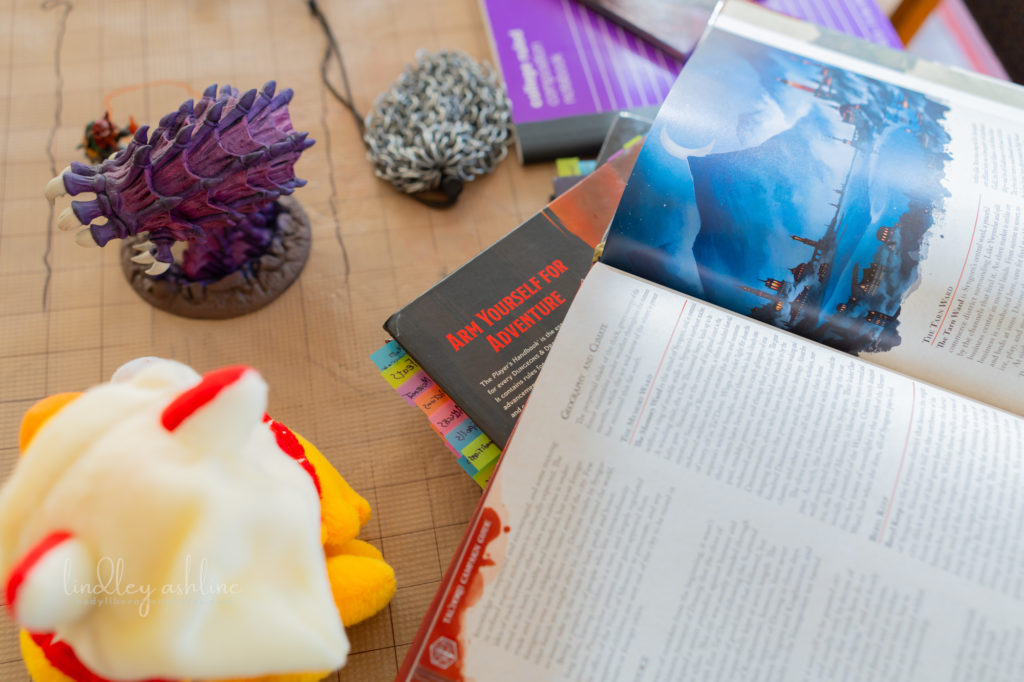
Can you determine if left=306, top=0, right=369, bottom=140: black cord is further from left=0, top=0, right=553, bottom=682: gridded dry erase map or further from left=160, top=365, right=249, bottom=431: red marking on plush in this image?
left=160, top=365, right=249, bottom=431: red marking on plush

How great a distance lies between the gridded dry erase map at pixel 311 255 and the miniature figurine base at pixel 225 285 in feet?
0.04

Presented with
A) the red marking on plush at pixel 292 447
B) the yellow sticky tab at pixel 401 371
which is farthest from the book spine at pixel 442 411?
the red marking on plush at pixel 292 447

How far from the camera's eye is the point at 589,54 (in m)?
0.77

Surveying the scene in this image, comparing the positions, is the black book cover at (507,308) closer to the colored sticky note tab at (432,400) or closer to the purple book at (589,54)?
the colored sticky note tab at (432,400)

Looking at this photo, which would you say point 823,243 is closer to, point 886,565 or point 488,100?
point 886,565

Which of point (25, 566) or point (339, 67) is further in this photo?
point (339, 67)

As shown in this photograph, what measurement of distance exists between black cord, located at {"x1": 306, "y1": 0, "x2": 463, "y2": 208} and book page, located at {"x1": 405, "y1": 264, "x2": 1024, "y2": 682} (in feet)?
0.92

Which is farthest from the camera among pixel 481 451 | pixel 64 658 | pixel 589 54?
pixel 589 54

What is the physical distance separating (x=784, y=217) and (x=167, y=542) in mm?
461

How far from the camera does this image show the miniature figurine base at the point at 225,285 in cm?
63

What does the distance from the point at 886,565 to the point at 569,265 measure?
335 mm

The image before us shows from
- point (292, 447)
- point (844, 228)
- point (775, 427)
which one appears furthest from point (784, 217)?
point (292, 447)

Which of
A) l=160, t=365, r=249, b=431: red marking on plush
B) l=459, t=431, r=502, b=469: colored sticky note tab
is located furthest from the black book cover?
l=160, t=365, r=249, b=431: red marking on plush

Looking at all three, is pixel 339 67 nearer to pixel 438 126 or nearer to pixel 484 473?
pixel 438 126
